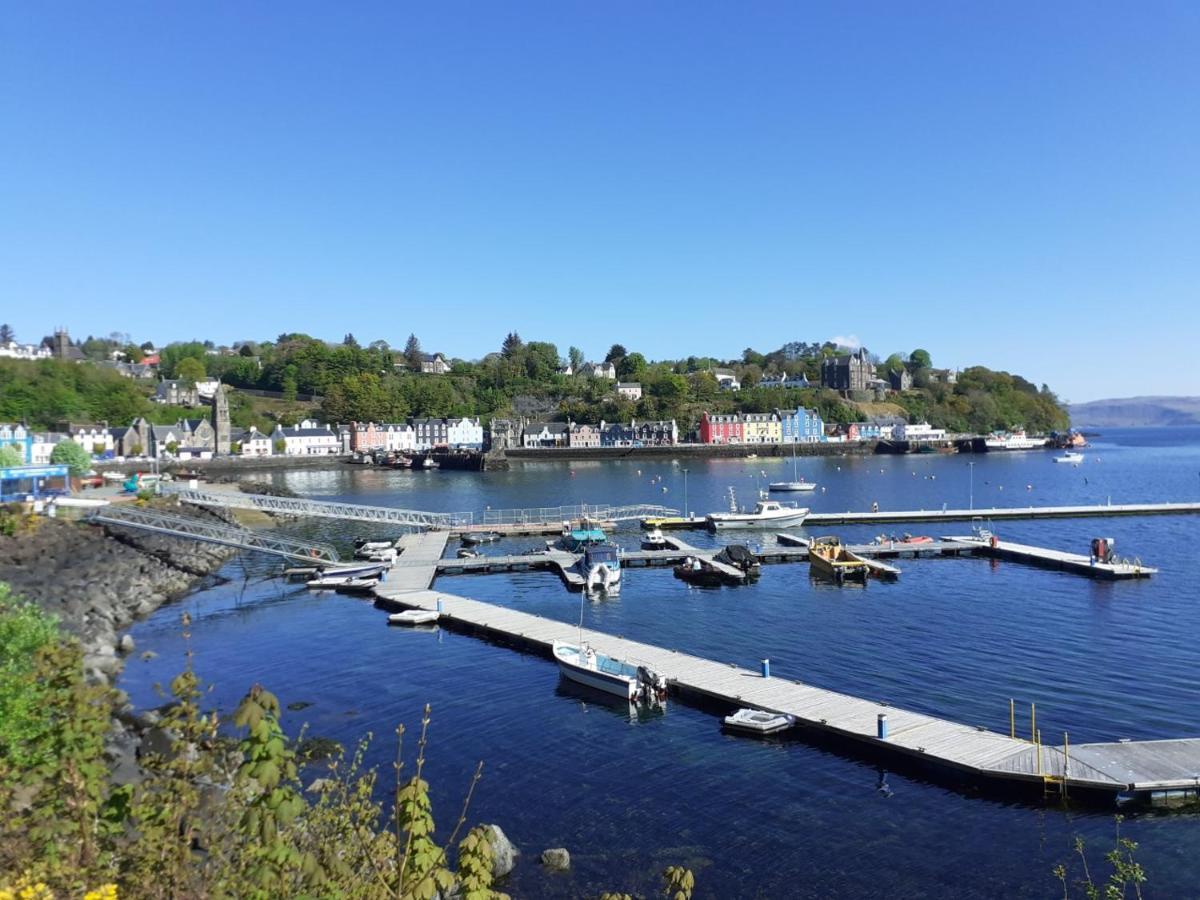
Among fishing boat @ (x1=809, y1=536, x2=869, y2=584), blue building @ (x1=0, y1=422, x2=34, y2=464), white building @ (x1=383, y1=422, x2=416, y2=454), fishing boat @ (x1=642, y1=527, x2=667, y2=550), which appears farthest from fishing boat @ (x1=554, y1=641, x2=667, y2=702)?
white building @ (x1=383, y1=422, x2=416, y2=454)

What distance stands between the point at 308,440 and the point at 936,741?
128005mm

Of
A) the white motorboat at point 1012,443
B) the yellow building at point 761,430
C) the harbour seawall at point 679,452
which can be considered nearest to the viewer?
the harbour seawall at point 679,452

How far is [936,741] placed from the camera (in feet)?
59.1

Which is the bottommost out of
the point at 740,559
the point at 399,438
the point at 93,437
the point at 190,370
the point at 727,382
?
the point at 740,559

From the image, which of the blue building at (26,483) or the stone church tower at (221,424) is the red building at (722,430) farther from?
the blue building at (26,483)

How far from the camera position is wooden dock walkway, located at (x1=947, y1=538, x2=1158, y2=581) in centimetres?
3706

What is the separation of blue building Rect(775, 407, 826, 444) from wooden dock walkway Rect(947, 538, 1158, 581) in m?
96.3

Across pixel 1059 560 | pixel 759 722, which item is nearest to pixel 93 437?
pixel 1059 560

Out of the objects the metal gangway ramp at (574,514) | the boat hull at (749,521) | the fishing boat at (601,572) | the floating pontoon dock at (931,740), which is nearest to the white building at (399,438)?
the metal gangway ramp at (574,514)

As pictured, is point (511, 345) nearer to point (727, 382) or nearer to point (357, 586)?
point (727, 382)

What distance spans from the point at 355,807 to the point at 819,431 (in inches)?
5799

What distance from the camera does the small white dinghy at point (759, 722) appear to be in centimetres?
1939

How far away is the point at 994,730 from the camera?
19.3 metres

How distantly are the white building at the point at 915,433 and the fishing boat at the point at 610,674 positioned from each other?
135749 millimetres
